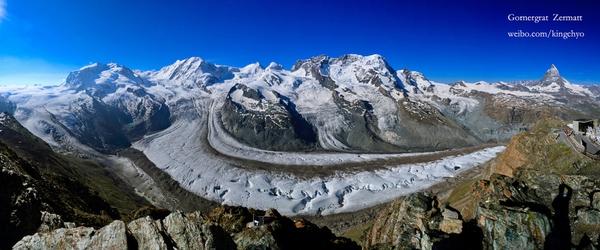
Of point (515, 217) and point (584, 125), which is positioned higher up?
point (584, 125)

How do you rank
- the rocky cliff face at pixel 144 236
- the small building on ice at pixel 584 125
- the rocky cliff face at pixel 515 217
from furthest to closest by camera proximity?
the small building on ice at pixel 584 125 → the rocky cliff face at pixel 515 217 → the rocky cliff face at pixel 144 236

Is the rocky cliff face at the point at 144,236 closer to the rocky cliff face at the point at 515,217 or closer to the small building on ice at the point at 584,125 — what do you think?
the rocky cliff face at the point at 515,217

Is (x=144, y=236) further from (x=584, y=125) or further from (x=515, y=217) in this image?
(x=584, y=125)

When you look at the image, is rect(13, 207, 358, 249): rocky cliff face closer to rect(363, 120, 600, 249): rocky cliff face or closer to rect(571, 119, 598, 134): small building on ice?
rect(363, 120, 600, 249): rocky cliff face

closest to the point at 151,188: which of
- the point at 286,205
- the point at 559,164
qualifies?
the point at 286,205

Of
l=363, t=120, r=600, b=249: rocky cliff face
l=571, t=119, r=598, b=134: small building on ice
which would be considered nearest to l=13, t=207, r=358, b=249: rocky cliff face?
l=363, t=120, r=600, b=249: rocky cliff face

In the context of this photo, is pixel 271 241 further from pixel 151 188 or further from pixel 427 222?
pixel 151 188

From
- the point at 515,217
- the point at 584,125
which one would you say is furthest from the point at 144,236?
the point at 584,125

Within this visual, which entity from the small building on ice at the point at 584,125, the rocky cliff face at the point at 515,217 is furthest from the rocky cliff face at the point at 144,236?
the small building on ice at the point at 584,125
